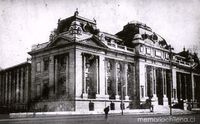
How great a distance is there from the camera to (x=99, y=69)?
15891 mm

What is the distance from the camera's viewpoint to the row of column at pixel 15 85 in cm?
1656

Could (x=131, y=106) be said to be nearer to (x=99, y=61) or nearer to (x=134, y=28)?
(x=99, y=61)

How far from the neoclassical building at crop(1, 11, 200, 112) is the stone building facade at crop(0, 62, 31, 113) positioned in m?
0.45

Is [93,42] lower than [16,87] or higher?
higher

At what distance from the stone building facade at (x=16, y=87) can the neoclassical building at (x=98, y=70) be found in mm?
453

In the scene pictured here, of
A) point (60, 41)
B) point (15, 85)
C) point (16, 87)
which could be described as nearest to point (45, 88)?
point (16, 87)

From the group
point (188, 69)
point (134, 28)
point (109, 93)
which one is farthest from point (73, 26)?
point (188, 69)

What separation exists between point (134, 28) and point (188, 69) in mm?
5395

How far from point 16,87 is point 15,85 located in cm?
29

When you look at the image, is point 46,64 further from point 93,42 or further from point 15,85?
point 15,85

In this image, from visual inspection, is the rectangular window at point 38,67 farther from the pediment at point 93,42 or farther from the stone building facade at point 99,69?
the pediment at point 93,42

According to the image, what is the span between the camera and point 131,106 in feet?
57.7

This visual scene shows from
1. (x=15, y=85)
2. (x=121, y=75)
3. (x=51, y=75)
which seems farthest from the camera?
(x=121, y=75)

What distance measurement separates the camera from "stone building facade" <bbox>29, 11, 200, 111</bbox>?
14.6 meters
